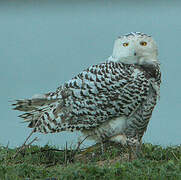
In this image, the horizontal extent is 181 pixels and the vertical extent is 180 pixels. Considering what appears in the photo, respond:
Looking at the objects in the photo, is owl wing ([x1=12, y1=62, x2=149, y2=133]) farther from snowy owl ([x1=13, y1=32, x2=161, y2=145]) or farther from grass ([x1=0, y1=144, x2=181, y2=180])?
grass ([x1=0, y1=144, x2=181, y2=180])

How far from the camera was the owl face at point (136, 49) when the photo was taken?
5605 millimetres

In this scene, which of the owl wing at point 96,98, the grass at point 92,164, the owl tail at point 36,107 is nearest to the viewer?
the grass at point 92,164

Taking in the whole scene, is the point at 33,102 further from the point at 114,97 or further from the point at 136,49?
the point at 136,49

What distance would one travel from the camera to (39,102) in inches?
232

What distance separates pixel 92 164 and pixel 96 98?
94 centimetres

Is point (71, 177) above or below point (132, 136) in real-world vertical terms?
below

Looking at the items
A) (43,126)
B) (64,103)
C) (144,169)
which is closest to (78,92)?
(64,103)

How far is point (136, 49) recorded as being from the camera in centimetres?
560

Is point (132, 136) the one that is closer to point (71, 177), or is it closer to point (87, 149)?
point (87, 149)

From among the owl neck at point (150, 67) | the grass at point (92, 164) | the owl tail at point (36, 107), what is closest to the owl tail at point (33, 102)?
the owl tail at point (36, 107)

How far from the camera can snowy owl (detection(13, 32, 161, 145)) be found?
549 cm

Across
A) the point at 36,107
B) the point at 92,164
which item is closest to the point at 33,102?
the point at 36,107

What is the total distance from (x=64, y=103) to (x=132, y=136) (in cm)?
92

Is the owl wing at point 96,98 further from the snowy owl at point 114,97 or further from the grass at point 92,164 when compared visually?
the grass at point 92,164
